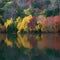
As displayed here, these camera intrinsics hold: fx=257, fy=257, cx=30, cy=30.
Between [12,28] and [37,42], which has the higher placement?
[37,42]

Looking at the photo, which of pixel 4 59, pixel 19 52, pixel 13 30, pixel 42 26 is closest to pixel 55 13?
pixel 42 26

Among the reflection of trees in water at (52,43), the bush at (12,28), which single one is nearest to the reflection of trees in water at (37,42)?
the reflection of trees in water at (52,43)

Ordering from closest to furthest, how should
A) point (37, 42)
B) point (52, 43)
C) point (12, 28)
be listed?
point (52, 43), point (37, 42), point (12, 28)

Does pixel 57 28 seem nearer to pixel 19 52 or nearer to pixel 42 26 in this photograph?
pixel 42 26

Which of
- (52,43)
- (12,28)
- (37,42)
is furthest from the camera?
(12,28)

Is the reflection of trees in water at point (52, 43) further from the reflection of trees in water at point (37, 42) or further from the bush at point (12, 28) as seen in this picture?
the bush at point (12, 28)

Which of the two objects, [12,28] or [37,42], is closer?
[37,42]

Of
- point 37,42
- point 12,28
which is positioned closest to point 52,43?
point 37,42

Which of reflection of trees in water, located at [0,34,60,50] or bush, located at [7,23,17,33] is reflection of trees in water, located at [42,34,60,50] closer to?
reflection of trees in water, located at [0,34,60,50]

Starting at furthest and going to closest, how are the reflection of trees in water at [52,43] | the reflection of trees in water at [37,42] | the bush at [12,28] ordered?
the bush at [12,28] < the reflection of trees in water at [37,42] < the reflection of trees in water at [52,43]

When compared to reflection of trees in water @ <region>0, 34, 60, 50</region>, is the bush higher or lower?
lower

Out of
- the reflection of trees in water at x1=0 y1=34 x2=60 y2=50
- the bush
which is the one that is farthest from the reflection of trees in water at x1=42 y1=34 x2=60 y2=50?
the bush

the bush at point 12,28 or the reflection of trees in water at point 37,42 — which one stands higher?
the reflection of trees in water at point 37,42

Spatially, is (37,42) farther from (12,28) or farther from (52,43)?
(12,28)
